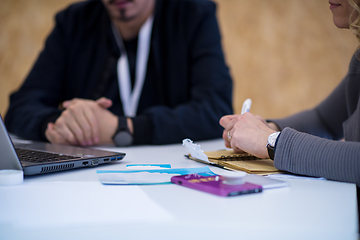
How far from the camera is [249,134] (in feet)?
2.17

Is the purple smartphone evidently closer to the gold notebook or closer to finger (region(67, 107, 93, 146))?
the gold notebook

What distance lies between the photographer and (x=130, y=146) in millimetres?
1010

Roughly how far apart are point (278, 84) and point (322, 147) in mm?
2896

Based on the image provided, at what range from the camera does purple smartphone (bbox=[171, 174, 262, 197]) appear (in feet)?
1.42

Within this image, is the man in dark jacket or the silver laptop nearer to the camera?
the silver laptop

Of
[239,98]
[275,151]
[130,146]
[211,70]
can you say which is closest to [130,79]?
[211,70]

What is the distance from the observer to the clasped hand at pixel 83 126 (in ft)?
3.23

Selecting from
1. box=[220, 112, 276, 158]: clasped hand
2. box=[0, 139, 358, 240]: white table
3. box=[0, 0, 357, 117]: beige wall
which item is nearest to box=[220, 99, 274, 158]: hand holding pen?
box=[220, 112, 276, 158]: clasped hand

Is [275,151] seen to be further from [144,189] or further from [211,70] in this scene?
[211,70]

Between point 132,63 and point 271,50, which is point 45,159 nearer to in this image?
point 132,63

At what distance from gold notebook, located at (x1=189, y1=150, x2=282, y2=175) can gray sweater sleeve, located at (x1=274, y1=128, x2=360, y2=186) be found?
3cm

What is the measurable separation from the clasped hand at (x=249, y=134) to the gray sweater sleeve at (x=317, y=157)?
0.06 metres

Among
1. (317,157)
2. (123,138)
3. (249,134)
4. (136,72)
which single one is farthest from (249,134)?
(136,72)

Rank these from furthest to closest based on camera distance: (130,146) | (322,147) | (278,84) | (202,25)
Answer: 1. (278,84)
2. (202,25)
3. (130,146)
4. (322,147)
